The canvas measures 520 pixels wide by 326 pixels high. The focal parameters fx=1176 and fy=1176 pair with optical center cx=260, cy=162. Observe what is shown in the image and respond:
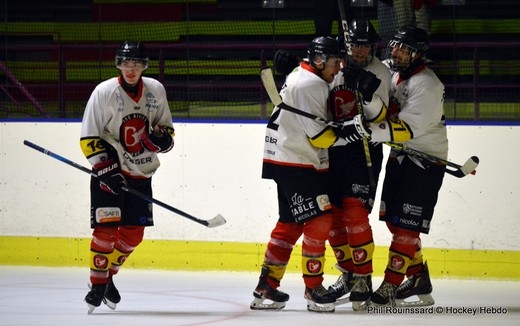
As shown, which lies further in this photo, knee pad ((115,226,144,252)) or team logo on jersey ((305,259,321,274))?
knee pad ((115,226,144,252))

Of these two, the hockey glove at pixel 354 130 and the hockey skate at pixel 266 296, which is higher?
the hockey glove at pixel 354 130

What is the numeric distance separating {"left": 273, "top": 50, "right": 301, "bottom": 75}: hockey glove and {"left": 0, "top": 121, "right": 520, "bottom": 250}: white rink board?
1403 mm

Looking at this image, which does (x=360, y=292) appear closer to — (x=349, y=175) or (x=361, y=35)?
(x=349, y=175)

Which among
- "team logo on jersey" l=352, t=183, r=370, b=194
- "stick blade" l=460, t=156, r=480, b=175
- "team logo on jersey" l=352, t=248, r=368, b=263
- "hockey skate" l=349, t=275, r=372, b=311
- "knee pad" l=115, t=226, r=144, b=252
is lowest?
"hockey skate" l=349, t=275, r=372, b=311

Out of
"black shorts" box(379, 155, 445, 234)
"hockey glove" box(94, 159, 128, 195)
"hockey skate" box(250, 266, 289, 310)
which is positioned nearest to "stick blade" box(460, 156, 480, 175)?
"black shorts" box(379, 155, 445, 234)

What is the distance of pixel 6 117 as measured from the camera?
25.1ft

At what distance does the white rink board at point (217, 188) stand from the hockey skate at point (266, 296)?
1.43 metres

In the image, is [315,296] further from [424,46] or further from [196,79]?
[196,79]

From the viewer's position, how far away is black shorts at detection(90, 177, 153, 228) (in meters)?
5.46

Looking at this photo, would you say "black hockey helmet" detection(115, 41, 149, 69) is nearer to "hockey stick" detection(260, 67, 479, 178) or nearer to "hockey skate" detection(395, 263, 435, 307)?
"hockey stick" detection(260, 67, 479, 178)

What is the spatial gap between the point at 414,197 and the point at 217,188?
1.87 m

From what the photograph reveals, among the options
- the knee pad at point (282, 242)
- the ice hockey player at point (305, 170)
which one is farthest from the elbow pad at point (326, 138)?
the knee pad at point (282, 242)

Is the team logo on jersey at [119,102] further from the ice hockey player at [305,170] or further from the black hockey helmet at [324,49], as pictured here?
the black hockey helmet at [324,49]

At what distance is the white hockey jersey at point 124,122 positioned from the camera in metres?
5.43
